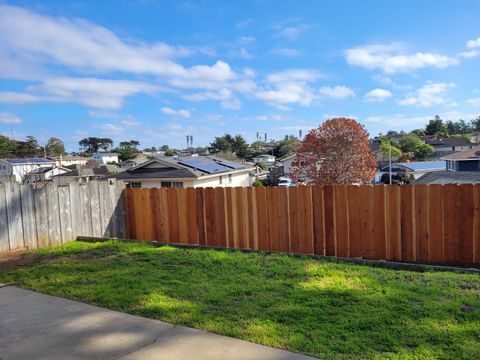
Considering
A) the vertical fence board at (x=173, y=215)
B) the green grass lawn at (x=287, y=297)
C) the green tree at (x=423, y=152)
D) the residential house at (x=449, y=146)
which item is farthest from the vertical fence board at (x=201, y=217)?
the residential house at (x=449, y=146)

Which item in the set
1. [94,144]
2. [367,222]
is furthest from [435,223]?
[94,144]

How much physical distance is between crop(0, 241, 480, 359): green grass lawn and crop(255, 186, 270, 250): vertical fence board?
23.0 inches

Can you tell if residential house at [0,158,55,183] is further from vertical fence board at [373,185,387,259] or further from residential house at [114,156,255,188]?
vertical fence board at [373,185,387,259]

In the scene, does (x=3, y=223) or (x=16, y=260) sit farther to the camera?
(x=3, y=223)

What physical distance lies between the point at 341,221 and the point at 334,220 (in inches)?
4.7

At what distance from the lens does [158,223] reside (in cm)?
871

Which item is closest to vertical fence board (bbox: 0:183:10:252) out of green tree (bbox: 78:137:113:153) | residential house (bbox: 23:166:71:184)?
residential house (bbox: 23:166:71:184)

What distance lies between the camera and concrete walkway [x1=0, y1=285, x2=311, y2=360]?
3.18 metres

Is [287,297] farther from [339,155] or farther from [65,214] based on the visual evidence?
[339,155]

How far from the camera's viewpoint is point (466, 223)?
228 inches

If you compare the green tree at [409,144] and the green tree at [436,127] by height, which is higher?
the green tree at [436,127]

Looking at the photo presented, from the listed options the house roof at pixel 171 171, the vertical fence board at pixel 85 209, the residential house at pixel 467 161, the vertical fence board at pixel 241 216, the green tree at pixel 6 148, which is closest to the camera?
the vertical fence board at pixel 241 216

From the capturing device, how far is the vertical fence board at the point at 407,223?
20.1 feet

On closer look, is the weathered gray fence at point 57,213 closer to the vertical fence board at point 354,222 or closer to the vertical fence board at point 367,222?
the vertical fence board at point 354,222
